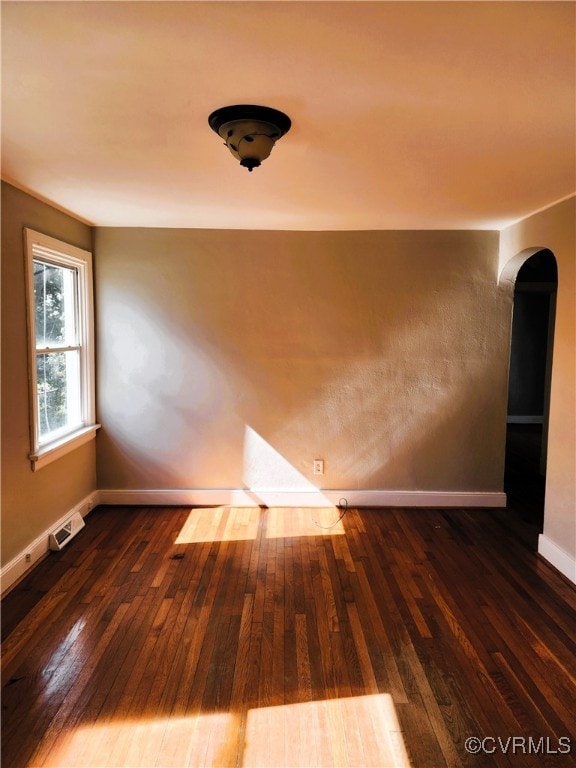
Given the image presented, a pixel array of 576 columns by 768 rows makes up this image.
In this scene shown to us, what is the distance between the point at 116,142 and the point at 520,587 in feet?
11.0

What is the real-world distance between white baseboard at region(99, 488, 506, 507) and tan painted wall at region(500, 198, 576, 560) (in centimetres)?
109

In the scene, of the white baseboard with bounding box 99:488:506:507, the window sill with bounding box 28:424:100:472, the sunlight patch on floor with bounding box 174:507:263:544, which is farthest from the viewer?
the white baseboard with bounding box 99:488:506:507

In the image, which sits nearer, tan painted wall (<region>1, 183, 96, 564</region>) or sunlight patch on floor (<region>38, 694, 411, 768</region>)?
sunlight patch on floor (<region>38, 694, 411, 768</region>)

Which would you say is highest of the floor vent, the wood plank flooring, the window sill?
the window sill

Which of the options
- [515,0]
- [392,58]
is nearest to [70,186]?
[392,58]

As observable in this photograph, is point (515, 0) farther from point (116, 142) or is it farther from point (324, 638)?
point (324, 638)

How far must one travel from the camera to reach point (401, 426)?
4309 mm

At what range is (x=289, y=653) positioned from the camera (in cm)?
238

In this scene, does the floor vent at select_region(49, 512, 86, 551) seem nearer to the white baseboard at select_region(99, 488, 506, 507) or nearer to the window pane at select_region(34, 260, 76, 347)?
the white baseboard at select_region(99, 488, 506, 507)

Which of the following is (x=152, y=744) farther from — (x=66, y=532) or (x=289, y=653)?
(x=66, y=532)

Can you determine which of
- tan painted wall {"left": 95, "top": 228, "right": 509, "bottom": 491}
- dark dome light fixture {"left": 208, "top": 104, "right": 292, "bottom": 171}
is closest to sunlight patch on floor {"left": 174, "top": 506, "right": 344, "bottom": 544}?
tan painted wall {"left": 95, "top": 228, "right": 509, "bottom": 491}

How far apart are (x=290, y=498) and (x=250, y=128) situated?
3184 millimetres

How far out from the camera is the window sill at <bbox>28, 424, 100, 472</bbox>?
319 centimetres

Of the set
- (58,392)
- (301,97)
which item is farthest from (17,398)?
(301,97)
